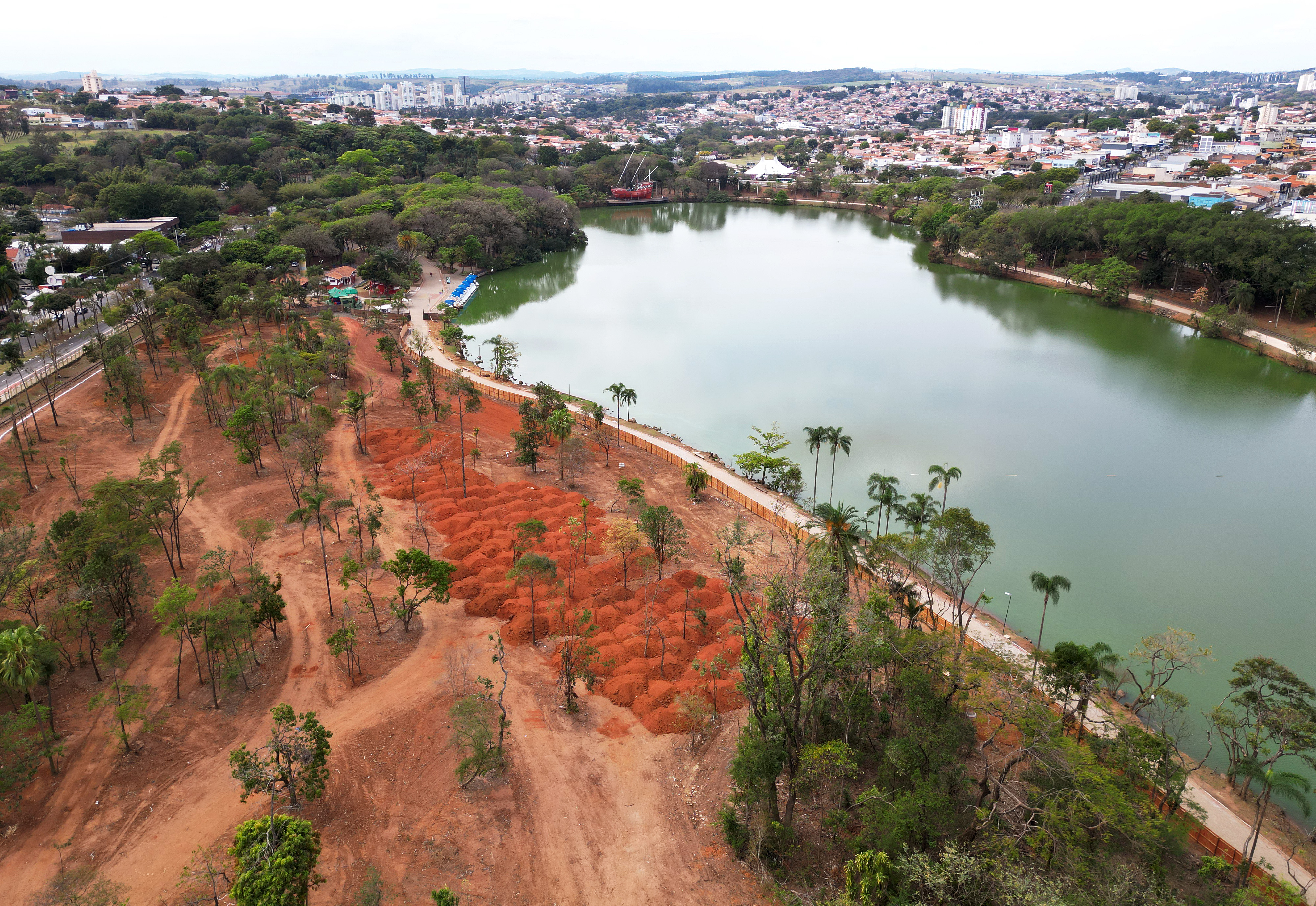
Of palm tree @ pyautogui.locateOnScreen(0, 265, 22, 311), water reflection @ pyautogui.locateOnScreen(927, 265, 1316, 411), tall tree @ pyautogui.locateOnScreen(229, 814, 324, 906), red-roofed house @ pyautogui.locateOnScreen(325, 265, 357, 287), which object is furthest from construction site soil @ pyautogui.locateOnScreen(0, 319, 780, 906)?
water reflection @ pyautogui.locateOnScreen(927, 265, 1316, 411)

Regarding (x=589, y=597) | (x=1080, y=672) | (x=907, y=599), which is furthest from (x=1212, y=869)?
(x=589, y=597)

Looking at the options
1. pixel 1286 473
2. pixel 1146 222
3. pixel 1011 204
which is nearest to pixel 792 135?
pixel 1011 204

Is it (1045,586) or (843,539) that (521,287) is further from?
(1045,586)

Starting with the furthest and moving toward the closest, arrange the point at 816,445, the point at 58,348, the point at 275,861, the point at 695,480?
the point at 58,348 < the point at 816,445 < the point at 695,480 < the point at 275,861

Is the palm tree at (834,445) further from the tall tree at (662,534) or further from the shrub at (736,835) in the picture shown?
the shrub at (736,835)

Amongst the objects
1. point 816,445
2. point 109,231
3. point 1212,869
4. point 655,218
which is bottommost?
point 1212,869

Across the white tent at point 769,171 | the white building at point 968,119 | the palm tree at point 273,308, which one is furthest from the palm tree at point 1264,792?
the white building at point 968,119
